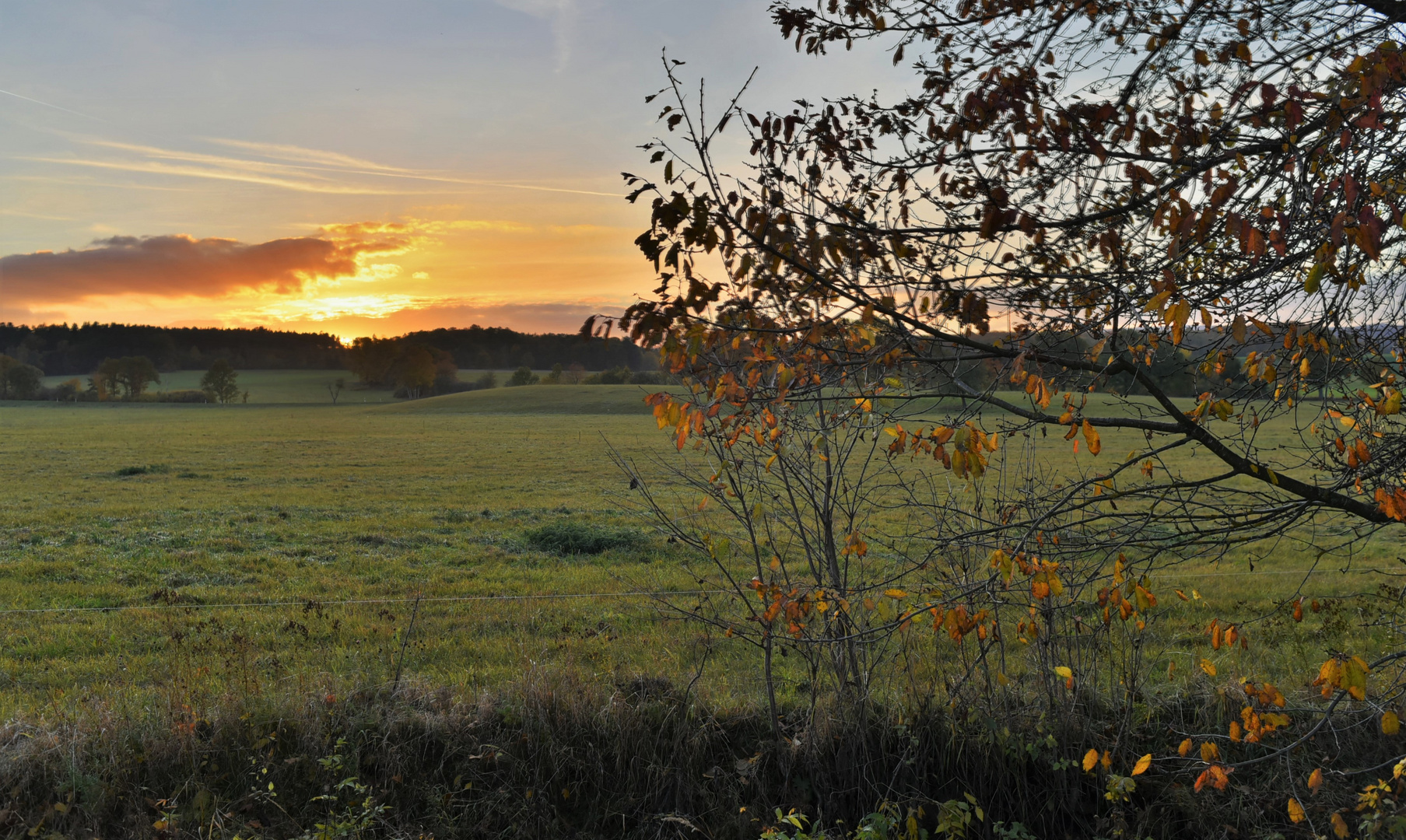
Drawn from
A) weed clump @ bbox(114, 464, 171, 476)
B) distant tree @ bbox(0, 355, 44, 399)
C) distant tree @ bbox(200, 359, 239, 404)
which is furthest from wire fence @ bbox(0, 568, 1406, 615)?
distant tree @ bbox(0, 355, 44, 399)

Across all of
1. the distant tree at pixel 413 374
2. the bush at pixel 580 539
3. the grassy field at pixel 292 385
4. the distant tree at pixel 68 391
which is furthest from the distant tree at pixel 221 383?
the bush at pixel 580 539

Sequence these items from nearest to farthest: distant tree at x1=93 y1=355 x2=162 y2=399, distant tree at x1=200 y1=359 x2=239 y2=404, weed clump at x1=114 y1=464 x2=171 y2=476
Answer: weed clump at x1=114 y1=464 x2=171 y2=476 < distant tree at x1=93 y1=355 x2=162 y2=399 < distant tree at x1=200 y1=359 x2=239 y2=404

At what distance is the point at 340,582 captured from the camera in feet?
37.5

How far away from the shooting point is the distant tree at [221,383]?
84.9 m

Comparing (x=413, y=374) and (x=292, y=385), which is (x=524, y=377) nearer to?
(x=413, y=374)

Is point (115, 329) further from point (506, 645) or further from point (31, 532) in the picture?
point (506, 645)

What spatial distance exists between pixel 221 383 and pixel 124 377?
1039 cm

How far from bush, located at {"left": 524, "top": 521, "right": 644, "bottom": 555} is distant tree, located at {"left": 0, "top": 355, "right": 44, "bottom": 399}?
91.0m

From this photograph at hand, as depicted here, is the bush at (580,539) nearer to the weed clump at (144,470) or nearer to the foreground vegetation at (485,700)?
the foreground vegetation at (485,700)

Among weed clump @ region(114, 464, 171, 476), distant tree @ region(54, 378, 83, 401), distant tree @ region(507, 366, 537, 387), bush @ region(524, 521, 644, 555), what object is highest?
distant tree @ region(507, 366, 537, 387)

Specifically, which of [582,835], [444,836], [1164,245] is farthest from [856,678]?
[1164,245]

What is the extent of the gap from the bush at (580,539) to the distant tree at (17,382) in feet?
298

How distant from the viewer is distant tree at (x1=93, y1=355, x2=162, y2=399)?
277 ft

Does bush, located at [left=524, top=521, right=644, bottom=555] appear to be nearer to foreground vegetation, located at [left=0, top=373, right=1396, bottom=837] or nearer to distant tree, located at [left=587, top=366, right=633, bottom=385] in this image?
foreground vegetation, located at [left=0, top=373, right=1396, bottom=837]
